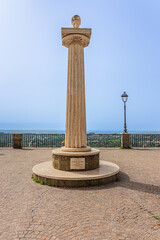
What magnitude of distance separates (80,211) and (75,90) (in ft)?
13.5

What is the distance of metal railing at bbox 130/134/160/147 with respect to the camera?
1470 cm

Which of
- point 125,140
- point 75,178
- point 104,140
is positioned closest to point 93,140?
point 104,140

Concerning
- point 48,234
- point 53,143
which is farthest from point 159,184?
point 53,143

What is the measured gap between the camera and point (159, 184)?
5.13m

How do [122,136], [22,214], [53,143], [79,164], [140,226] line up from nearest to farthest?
[140,226] → [22,214] → [79,164] → [122,136] → [53,143]

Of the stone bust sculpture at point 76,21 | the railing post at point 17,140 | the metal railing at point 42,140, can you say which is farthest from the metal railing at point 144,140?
the stone bust sculpture at point 76,21

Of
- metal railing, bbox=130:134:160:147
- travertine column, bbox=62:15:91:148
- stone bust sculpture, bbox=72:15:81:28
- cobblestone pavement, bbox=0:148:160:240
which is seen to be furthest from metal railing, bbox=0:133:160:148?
stone bust sculpture, bbox=72:15:81:28

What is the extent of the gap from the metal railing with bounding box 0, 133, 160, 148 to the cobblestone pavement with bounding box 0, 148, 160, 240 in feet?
31.6

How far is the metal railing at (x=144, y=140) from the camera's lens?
14703 millimetres

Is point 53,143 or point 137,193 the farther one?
point 53,143

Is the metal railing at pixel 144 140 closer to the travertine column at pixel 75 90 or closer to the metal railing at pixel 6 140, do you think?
the travertine column at pixel 75 90

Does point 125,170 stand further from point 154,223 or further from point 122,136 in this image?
point 122,136

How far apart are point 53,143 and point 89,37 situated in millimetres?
10305

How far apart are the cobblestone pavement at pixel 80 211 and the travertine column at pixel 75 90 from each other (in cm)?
198
